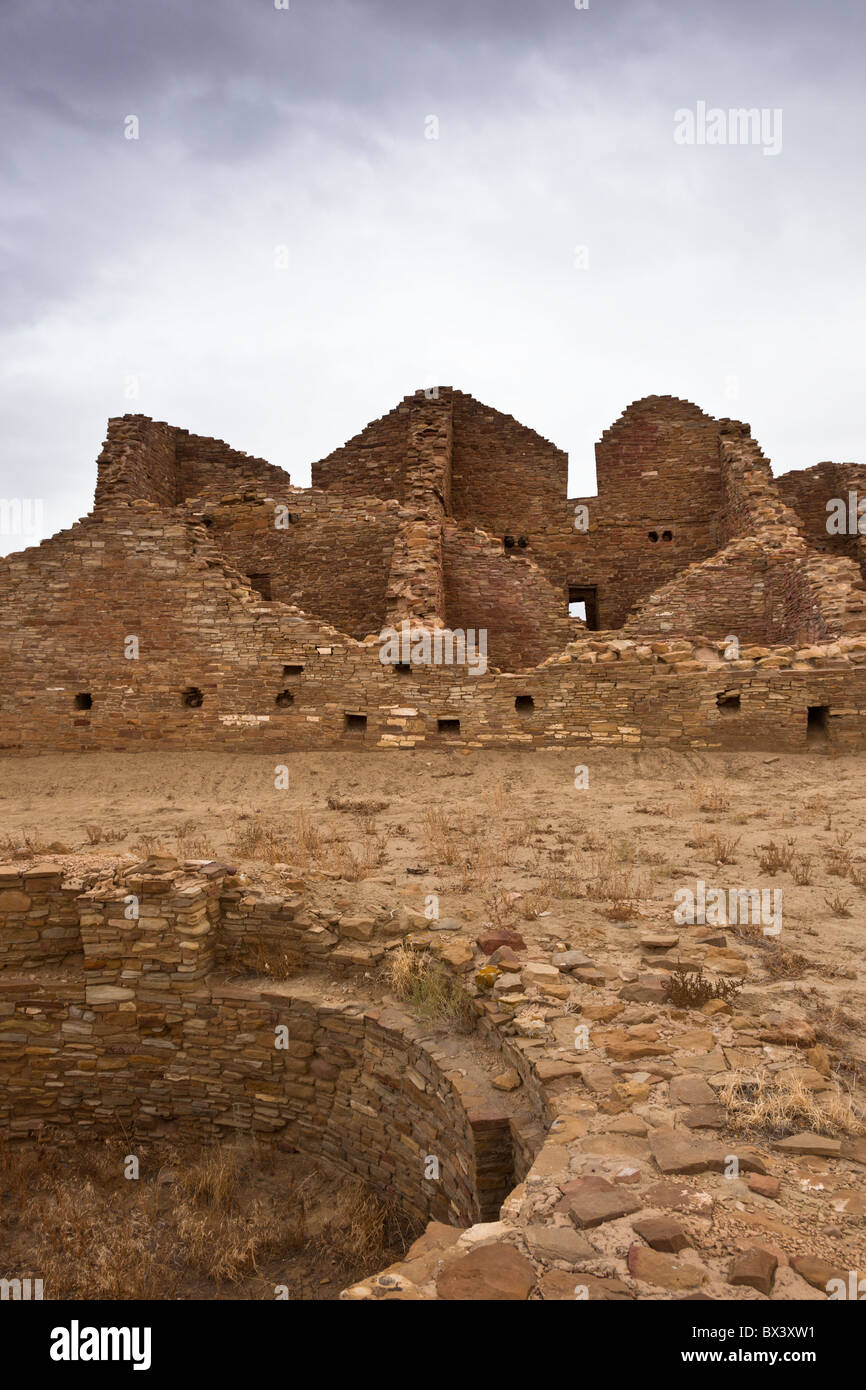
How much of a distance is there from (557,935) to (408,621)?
7417mm

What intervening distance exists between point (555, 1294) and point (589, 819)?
6.80 meters

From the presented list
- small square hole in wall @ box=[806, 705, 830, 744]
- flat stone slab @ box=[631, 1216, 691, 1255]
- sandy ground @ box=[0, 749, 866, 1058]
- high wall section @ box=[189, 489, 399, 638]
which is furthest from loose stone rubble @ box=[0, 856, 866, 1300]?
high wall section @ box=[189, 489, 399, 638]

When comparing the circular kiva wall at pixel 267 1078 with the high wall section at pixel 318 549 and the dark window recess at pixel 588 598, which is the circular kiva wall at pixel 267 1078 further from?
the dark window recess at pixel 588 598

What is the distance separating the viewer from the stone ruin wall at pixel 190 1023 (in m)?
5.73

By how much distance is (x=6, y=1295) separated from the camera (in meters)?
4.91

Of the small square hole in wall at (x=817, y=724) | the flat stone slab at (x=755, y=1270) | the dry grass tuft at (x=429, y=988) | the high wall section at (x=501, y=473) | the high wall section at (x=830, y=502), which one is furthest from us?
A: the high wall section at (x=501, y=473)

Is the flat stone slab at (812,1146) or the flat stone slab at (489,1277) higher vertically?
the flat stone slab at (812,1146)

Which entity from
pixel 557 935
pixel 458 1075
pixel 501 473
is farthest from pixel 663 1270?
pixel 501 473

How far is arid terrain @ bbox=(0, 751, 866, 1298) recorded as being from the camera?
3.55 metres

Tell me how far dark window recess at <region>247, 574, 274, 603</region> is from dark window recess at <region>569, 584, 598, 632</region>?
7100 mm

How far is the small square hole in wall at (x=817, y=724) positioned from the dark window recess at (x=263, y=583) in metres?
9.90

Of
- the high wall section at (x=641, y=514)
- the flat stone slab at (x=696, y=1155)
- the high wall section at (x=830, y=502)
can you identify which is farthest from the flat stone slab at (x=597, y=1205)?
the high wall section at (x=830, y=502)

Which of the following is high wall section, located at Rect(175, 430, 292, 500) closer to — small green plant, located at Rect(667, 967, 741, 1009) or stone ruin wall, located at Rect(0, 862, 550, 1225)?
stone ruin wall, located at Rect(0, 862, 550, 1225)
